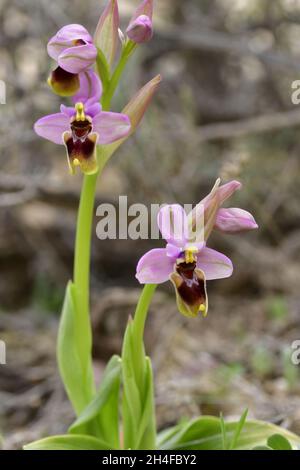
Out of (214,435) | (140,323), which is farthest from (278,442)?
(140,323)

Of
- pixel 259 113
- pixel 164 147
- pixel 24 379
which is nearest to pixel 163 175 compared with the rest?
pixel 164 147

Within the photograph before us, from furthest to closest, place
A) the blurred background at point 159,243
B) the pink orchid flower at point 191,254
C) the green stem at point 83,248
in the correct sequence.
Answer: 1. the blurred background at point 159,243
2. the green stem at point 83,248
3. the pink orchid flower at point 191,254

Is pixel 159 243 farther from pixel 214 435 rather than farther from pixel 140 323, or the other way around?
pixel 140 323

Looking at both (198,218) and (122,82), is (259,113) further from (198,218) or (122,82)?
(198,218)

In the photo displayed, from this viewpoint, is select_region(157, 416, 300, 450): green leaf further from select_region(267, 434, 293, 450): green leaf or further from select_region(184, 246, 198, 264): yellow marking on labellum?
select_region(184, 246, 198, 264): yellow marking on labellum

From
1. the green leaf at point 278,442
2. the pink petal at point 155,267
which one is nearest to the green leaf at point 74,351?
the pink petal at point 155,267

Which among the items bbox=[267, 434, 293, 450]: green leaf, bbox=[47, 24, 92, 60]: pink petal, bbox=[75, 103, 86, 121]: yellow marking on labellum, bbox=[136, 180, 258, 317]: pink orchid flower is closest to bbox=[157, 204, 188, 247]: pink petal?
bbox=[136, 180, 258, 317]: pink orchid flower

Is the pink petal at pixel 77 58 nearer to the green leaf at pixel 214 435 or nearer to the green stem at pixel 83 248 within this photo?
the green stem at pixel 83 248
